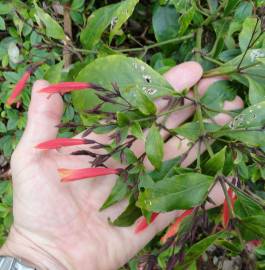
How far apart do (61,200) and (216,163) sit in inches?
20.4

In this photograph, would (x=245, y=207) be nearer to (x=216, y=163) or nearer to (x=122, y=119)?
(x=216, y=163)

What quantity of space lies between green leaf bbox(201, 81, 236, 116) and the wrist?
67 centimetres

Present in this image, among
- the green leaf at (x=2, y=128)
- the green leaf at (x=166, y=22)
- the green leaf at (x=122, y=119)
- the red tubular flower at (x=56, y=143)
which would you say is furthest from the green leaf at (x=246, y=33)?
the green leaf at (x=2, y=128)

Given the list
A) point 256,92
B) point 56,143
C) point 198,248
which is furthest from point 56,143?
point 256,92

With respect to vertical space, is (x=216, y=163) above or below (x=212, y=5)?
below

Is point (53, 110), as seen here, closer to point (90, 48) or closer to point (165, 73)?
point (90, 48)

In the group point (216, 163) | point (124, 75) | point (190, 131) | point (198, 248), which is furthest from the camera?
point (124, 75)

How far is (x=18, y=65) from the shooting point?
191cm

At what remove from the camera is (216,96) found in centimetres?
146

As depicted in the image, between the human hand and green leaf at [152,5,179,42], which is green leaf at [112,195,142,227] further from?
green leaf at [152,5,179,42]

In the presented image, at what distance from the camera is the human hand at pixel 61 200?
140cm

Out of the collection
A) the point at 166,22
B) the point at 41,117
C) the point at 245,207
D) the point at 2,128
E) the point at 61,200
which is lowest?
the point at 2,128

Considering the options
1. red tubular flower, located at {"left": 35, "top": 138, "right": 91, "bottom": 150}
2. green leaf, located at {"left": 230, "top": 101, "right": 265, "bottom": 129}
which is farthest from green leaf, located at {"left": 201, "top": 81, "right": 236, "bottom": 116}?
red tubular flower, located at {"left": 35, "top": 138, "right": 91, "bottom": 150}

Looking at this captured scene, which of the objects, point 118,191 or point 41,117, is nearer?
point 118,191
